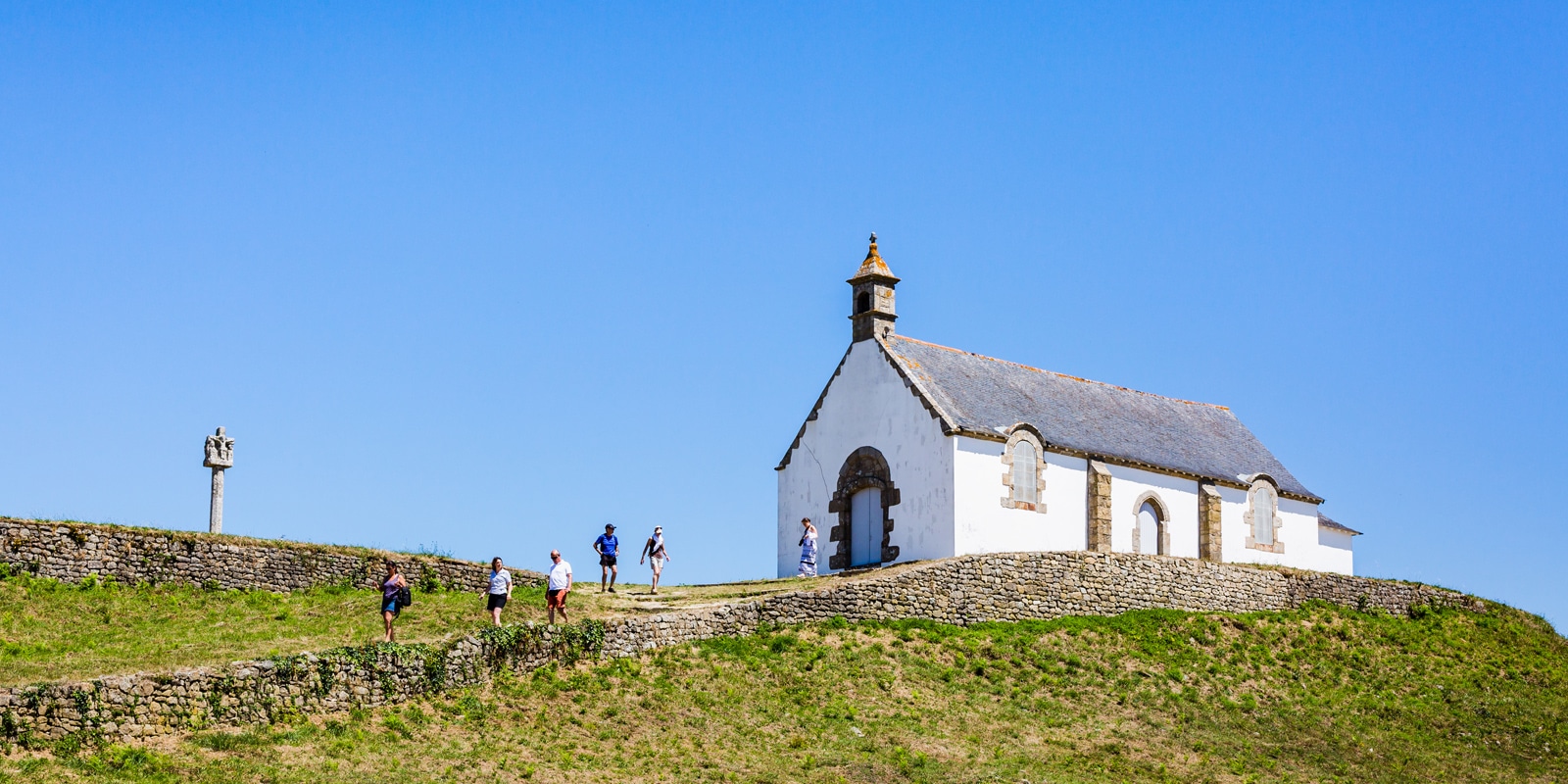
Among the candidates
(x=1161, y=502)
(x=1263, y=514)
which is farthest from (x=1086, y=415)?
(x=1263, y=514)

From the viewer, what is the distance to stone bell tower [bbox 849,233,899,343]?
4259cm

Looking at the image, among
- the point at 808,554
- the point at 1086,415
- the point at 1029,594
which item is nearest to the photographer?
the point at 1029,594

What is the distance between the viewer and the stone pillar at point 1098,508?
136ft

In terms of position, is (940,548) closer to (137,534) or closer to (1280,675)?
(1280,675)

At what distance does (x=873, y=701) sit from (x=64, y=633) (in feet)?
47.4

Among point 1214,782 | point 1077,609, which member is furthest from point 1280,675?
point 1214,782

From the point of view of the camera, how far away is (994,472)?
3994 centimetres

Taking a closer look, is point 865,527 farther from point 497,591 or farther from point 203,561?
point 203,561

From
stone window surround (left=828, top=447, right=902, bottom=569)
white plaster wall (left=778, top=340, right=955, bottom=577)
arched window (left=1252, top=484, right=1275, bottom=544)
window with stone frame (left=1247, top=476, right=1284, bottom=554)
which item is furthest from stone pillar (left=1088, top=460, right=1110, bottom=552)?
arched window (left=1252, top=484, right=1275, bottom=544)

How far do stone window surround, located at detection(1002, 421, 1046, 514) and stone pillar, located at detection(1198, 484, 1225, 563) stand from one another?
19.8ft

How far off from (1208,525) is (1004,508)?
7.50 metres

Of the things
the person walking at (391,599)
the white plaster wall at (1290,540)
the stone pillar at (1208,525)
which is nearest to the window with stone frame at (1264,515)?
the white plaster wall at (1290,540)

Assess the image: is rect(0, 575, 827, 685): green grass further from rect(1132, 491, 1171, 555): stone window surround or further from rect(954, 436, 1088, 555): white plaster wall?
rect(1132, 491, 1171, 555): stone window surround

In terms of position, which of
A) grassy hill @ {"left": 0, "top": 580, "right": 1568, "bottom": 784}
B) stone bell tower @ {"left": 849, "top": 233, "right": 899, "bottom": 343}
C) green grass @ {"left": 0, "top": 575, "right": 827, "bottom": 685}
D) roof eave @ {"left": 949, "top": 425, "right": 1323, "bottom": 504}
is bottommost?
grassy hill @ {"left": 0, "top": 580, "right": 1568, "bottom": 784}
